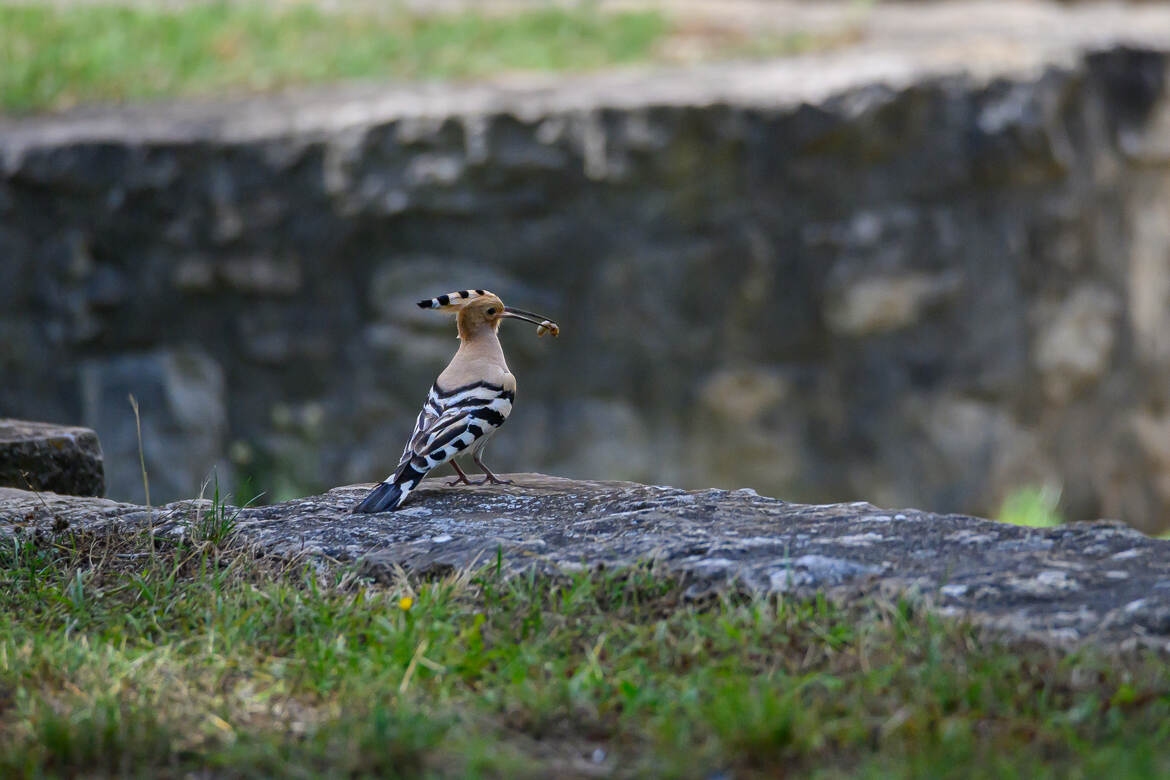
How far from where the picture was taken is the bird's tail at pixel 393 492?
10.7 ft

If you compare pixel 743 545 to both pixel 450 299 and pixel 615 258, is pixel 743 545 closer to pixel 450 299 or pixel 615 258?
pixel 450 299

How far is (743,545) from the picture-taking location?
110 inches

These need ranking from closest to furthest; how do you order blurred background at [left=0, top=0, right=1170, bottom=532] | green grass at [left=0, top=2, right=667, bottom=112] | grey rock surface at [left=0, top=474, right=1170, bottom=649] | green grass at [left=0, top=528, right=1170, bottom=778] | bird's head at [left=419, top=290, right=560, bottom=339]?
green grass at [left=0, top=528, right=1170, bottom=778] < grey rock surface at [left=0, top=474, right=1170, bottom=649] < bird's head at [left=419, top=290, right=560, bottom=339] < blurred background at [left=0, top=0, right=1170, bottom=532] < green grass at [left=0, top=2, right=667, bottom=112]

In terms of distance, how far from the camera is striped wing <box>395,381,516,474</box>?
3.34 m

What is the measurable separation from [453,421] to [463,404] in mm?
71

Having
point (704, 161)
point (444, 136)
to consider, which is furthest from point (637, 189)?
point (444, 136)

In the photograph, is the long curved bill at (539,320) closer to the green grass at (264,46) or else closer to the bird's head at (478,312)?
the bird's head at (478,312)

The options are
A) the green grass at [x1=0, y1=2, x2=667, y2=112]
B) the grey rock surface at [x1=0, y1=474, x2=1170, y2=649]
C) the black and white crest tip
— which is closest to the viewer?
the grey rock surface at [x1=0, y1=474, x2=1170, y2=649]

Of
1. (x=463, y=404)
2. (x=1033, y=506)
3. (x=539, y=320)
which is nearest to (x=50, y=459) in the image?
(x=463, y=404)

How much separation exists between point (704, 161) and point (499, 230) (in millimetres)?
1054

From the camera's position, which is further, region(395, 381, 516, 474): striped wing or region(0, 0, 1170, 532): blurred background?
region(0, 0, 1170, 532): blurred background


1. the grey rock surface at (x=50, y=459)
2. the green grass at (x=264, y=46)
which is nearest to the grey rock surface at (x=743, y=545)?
the grey rock surface at (x=50, y=459)

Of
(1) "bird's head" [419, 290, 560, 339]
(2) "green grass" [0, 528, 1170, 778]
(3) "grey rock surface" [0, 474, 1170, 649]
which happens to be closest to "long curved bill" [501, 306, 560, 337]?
(1) "bird's head" [419, 290, 560, 339]

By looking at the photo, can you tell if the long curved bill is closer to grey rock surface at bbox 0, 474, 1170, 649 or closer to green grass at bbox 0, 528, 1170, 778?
grey rock surface at bbox 0, 474, 1170, 649
